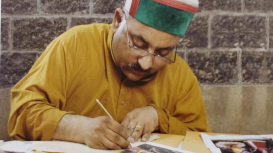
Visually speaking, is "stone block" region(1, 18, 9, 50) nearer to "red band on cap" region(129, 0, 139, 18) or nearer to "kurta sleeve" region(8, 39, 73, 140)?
"kurta sleeve" region(8, 39, 73, 140)

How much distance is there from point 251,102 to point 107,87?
1.29m

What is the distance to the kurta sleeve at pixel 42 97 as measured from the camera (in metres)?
1.30

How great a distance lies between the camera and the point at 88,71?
165cm

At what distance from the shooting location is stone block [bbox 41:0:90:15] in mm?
2268

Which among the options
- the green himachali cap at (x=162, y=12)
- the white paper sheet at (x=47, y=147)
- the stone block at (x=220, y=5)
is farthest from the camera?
the stone block at (x=220, y=5)

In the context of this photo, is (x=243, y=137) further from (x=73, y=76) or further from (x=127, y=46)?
(x=73, y=76)

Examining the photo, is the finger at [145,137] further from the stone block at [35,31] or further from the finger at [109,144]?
the stone block at [35,31]

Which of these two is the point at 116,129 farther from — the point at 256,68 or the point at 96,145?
the point at 256,68

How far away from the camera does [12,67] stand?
2275 millimetres

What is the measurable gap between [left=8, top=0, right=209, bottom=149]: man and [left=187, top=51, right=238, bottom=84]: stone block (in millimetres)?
535

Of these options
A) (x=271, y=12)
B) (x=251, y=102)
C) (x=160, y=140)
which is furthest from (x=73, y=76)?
(x=271, y=12)

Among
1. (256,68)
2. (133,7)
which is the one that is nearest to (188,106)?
(133,7)

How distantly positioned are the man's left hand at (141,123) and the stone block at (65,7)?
1109 mm

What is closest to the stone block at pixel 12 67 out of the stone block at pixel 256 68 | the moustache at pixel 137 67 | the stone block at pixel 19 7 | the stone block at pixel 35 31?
the stone block at pixel 35 31
